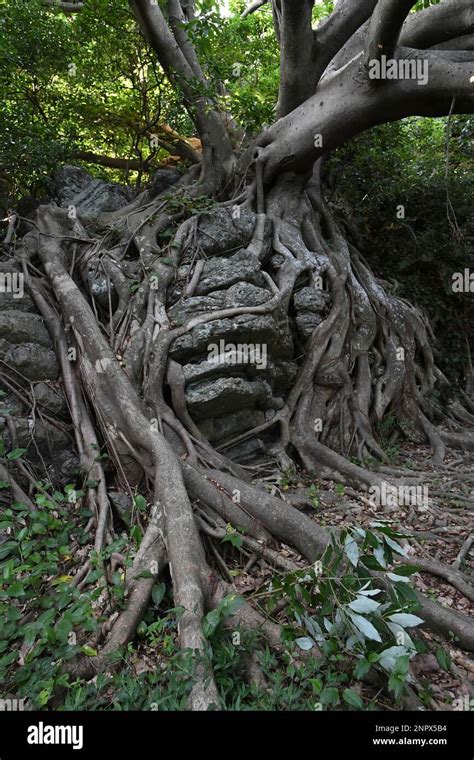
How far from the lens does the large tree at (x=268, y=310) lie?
9.77 feet

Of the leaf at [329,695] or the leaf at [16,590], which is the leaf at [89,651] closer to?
the leaf at [16,590]

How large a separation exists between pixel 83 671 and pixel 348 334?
4199 millimetres

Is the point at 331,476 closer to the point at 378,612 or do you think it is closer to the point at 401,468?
the point at 401,468

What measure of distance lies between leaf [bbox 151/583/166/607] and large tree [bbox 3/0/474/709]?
0.04m

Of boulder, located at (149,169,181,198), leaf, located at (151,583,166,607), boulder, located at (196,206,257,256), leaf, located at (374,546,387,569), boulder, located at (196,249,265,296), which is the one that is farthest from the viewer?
boulder, located at (149,169,181,198)

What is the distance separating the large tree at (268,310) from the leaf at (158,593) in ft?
0.14

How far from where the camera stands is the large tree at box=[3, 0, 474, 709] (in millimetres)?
2977

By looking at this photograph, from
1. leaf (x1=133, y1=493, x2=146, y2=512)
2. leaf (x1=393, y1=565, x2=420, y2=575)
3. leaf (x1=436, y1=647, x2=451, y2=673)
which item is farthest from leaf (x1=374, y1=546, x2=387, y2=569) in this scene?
leaf (x1=133, y1=493, x2=146, y2=512)

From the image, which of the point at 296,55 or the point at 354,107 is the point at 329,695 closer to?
the point at 354,107

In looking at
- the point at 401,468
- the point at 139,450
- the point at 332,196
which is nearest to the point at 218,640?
the point at 139,450

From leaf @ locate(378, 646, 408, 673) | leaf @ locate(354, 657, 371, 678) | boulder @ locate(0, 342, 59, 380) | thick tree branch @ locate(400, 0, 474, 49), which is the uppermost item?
thick tree branch @ locate(400, 0, 474, 49)

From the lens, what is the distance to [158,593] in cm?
249

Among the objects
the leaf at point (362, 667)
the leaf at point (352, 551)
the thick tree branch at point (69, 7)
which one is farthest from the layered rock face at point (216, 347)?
the thick tree branch at point (69, 7)

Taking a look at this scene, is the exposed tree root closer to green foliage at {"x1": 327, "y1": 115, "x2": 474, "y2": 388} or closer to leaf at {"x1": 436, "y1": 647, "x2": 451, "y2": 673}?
leaf at {"x1": 436, "y1": 647, "x2": 451, "y2": 673}
